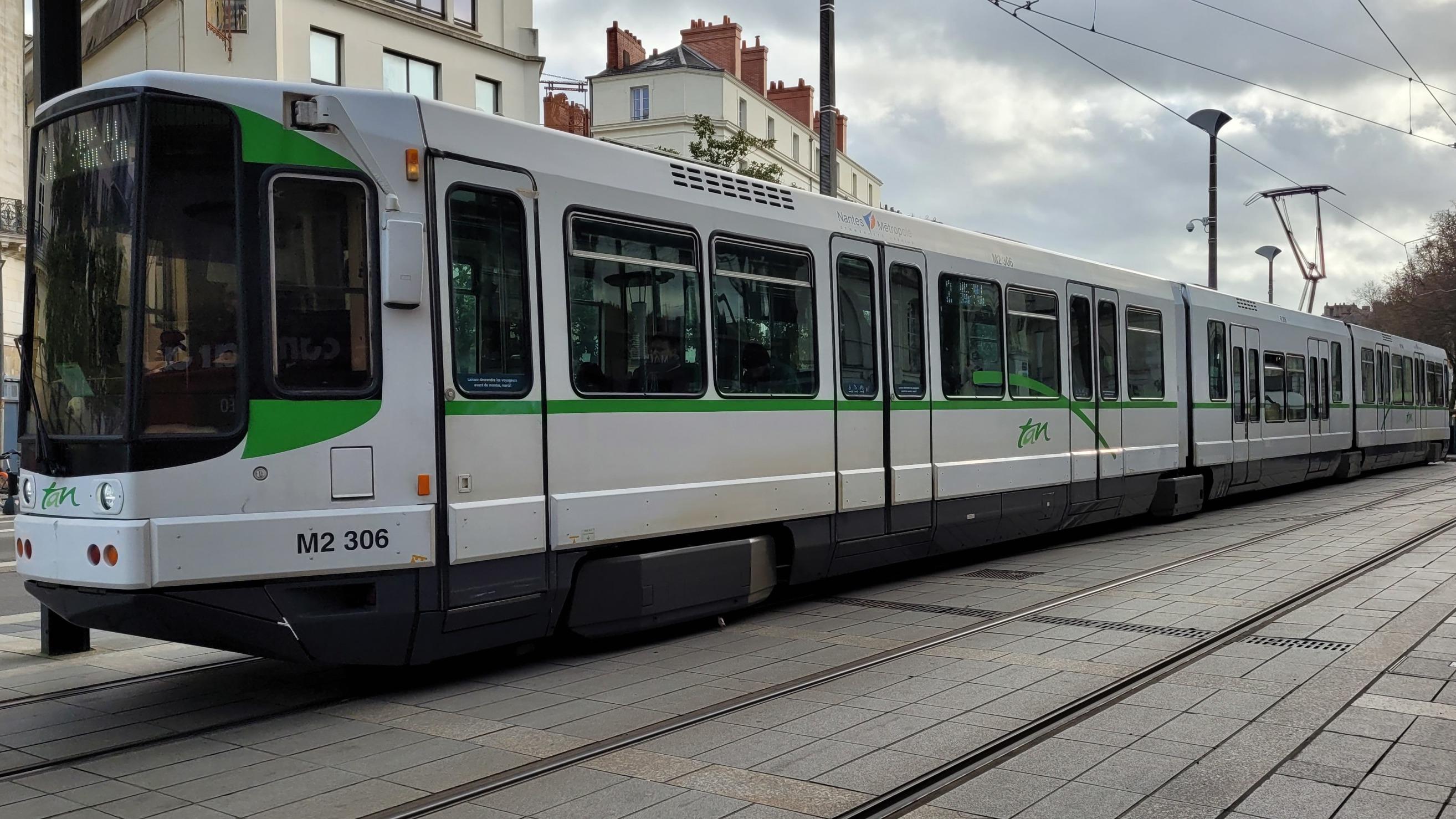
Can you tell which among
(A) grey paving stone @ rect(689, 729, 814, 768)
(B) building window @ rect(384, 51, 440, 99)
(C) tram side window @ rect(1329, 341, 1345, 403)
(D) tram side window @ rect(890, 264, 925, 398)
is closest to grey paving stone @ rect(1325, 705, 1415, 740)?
(A) grey paving stone @ rect(689, 729, 814, 768)

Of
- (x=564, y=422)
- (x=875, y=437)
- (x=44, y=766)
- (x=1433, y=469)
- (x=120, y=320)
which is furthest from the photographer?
(x=1433, y=469)

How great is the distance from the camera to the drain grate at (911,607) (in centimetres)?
921

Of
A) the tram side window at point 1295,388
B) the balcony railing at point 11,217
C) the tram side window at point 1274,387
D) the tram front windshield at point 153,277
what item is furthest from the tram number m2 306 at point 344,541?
the balcony railing at point 11,217

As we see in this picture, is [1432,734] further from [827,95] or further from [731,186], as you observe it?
[827,95]

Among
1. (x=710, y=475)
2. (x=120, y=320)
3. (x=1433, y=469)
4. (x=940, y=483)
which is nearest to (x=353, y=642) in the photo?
(x=120, y=320)

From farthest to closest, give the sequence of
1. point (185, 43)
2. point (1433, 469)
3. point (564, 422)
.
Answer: point (1433, 469), point (185, 43), point (564, 422)

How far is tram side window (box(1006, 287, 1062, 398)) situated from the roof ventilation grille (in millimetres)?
3815

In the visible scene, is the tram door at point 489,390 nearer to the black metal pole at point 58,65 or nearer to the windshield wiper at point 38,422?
the windshield wiper at point 38,422

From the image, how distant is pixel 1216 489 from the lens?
57.4 feet

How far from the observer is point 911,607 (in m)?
9.62

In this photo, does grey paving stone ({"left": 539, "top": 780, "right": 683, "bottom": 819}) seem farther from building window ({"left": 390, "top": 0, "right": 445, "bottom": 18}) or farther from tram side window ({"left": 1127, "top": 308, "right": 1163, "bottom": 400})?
building window ({"left": 390, "top": 0, "right": 445, "bottom": 18})

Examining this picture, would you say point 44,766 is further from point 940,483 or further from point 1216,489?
point 1216,489

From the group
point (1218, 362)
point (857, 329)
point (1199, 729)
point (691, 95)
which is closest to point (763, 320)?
point (857, 329)

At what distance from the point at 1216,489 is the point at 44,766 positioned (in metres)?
15.8
